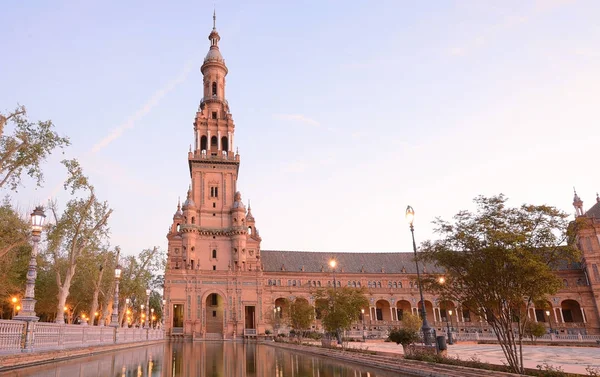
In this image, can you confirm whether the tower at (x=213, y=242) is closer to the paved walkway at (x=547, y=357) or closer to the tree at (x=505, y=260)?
the paved walkway at (x=547, y=357)

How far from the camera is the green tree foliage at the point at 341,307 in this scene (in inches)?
1222

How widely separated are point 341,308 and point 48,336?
19.5 m

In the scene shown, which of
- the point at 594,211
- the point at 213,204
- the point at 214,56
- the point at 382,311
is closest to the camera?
the point at 594,211

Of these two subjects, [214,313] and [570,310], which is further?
[570,310]

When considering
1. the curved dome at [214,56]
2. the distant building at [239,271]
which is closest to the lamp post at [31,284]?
the distant building at [239,271]

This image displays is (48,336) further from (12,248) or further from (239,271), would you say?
(239,271)

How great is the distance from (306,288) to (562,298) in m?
45.7

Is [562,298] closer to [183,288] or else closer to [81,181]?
[183,288]

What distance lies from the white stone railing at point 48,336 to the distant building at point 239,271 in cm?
3403

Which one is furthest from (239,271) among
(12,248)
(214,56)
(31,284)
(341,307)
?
(31,284)

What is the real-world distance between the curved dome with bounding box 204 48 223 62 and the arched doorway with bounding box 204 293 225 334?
47.6 metres

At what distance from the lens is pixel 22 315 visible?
16.0 m

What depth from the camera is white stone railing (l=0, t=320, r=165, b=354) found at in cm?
1508

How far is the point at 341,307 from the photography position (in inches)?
1236
